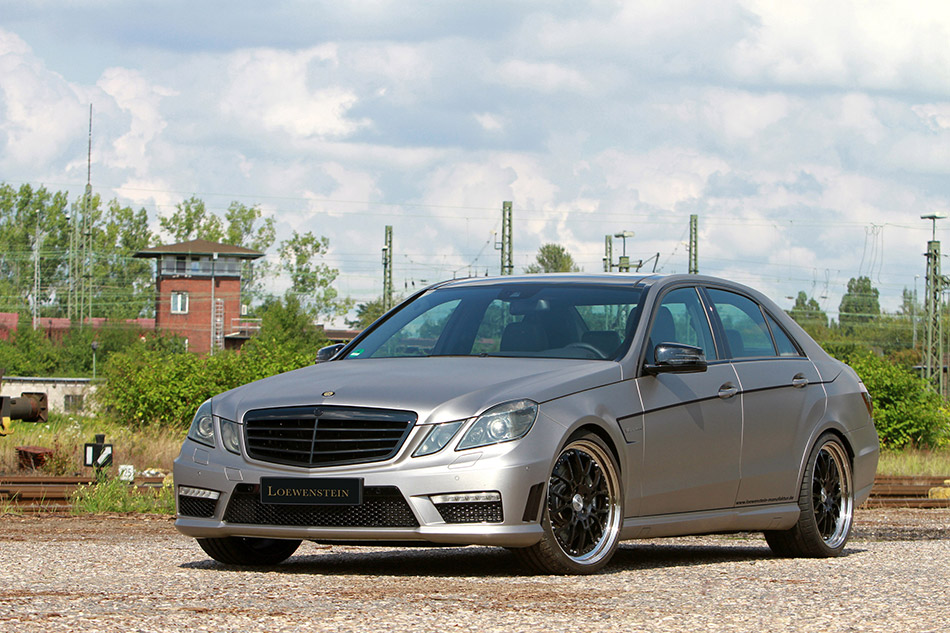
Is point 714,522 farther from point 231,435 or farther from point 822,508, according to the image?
point 231,435

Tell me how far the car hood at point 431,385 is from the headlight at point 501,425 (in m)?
0.05

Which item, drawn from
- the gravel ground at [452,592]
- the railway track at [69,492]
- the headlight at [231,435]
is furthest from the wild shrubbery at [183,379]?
the headlight at [231,435]

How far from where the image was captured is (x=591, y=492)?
7113 millimetres

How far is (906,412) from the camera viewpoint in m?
37.6

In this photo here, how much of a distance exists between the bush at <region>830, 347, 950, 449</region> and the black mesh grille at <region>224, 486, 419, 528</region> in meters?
32.5

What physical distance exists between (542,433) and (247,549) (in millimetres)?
1990

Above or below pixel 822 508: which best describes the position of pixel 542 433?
above

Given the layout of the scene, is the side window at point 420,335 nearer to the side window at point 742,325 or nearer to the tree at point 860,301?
the side window at point 742,325

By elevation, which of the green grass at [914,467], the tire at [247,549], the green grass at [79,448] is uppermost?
the tire at [247,549]

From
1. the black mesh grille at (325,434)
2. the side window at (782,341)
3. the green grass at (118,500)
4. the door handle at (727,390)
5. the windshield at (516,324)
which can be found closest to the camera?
the black mesh grille at (325,434)

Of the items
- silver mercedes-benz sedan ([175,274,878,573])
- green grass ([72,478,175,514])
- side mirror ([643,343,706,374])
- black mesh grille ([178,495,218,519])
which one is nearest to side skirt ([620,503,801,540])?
silver mercedes-benz sedan ([175,274,878,573])

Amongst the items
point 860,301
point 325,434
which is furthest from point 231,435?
point 860,301

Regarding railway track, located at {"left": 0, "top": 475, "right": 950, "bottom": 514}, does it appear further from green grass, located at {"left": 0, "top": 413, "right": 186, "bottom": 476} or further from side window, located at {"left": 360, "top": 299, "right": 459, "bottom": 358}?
side window, located at {"left": 360, "top": 299, "right": 459, "bottom": 358}

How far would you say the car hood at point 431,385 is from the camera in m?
6.73
